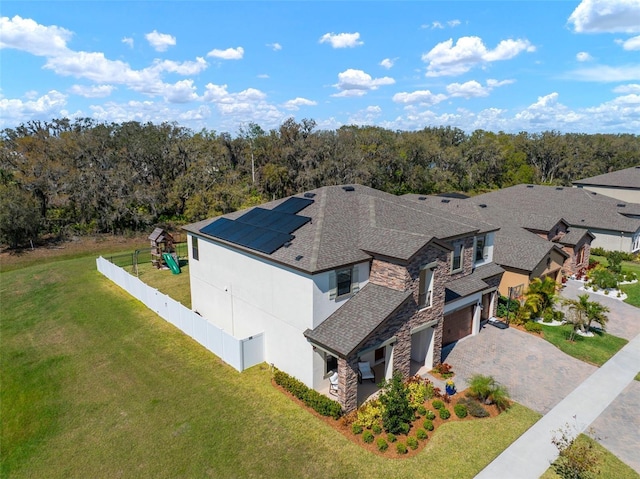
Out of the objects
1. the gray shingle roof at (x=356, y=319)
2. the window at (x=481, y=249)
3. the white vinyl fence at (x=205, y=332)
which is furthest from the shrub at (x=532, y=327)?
the white vinyl fence at (x=205, y=332)

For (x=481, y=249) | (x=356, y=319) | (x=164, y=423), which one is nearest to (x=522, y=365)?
(x=481, y=249)

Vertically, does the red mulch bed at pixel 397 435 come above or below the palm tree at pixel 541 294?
below

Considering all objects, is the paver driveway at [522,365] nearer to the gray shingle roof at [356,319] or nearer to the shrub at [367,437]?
the gray shingle roof at [356,319]

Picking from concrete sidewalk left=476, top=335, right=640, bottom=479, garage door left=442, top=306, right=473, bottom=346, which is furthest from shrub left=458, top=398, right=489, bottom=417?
garage door left=442, top=306, right=473, bottom=346

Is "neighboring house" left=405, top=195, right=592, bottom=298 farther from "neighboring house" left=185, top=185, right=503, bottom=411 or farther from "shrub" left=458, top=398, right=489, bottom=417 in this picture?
"shrub" left=458, top=398, right=489, bottom=417

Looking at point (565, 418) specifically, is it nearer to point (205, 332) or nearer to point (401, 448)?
point (401, 448)

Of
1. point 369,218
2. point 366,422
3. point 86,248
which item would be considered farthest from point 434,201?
point 86,248
